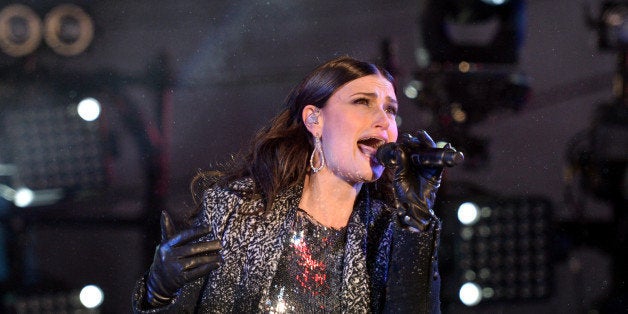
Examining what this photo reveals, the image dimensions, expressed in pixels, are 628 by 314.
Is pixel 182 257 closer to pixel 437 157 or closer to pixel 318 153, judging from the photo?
pixel 318 153

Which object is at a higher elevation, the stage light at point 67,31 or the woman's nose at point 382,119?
the stage light at point 67,31

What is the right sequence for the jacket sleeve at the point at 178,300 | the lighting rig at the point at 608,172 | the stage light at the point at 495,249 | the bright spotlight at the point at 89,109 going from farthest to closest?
1. the lighting rig at the point at 608,172
2. the bright spotlight at the point at 89,109
3. the stage light at the point at 495,249
4. the jacket sleeve at the point at 178,300

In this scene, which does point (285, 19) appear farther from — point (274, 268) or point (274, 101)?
point (274, 268)

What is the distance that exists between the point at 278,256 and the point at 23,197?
4.59ft

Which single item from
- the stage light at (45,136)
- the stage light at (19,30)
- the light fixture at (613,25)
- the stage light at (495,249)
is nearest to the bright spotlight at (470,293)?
the stage light at (495,249)

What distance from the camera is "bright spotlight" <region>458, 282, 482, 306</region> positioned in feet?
9.12

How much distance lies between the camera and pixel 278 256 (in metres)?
2.18

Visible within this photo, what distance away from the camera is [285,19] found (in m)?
2.98

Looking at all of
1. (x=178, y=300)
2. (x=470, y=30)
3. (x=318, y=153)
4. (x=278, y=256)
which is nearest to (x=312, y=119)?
(x=318, y=153)

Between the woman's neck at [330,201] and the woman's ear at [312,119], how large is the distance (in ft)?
0.52

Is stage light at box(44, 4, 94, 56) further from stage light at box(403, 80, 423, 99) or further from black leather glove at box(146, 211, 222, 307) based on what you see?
stage light at box(403, 80, 423, 99)

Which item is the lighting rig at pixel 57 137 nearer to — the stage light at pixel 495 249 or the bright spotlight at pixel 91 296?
the bright spotlight at pixel 91 296

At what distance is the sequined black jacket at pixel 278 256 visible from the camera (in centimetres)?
199

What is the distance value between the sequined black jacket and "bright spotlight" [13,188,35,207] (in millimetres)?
1006
